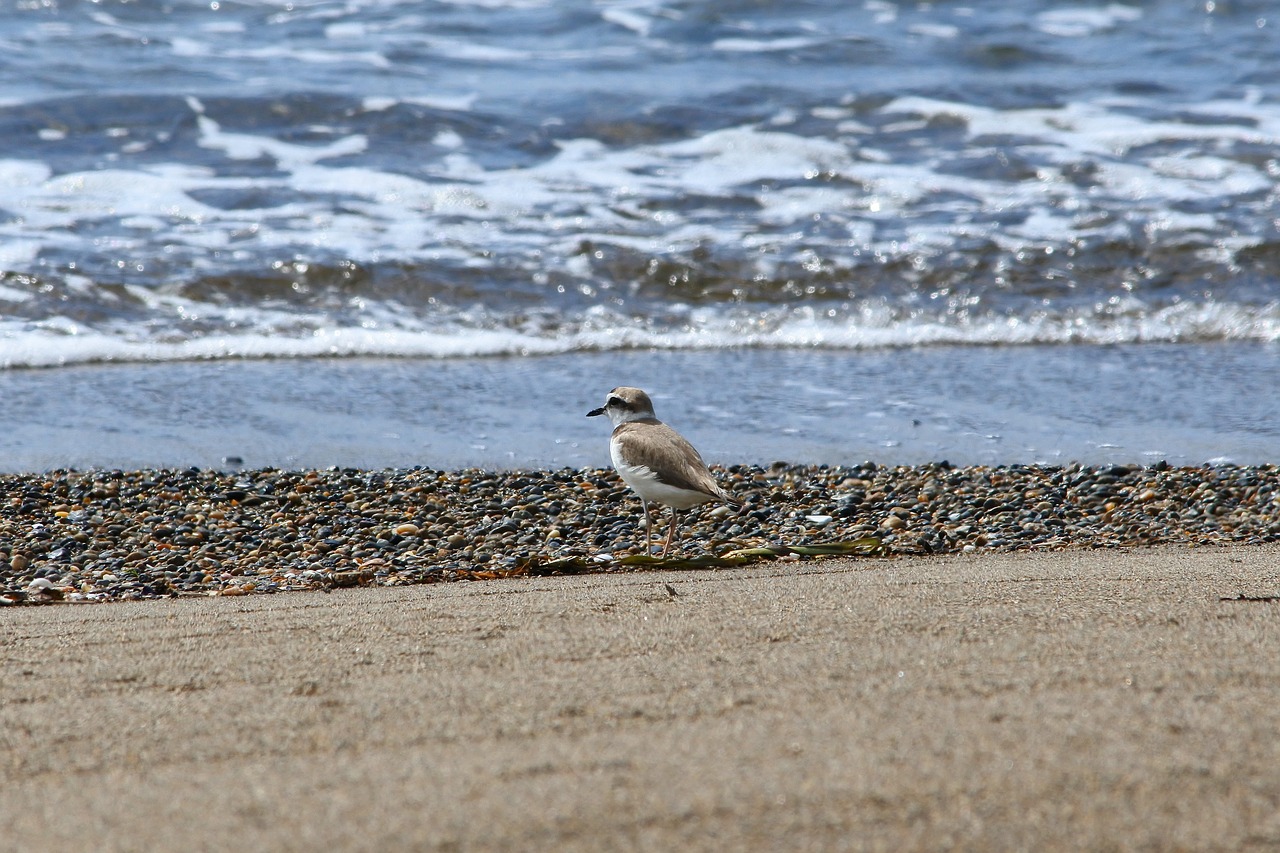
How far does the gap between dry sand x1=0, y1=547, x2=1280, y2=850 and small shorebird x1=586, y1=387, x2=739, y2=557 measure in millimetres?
1064

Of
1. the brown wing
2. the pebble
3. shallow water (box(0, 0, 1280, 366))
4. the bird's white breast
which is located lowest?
the pebble

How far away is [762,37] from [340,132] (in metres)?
6.17

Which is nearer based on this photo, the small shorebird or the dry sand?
the dry sand

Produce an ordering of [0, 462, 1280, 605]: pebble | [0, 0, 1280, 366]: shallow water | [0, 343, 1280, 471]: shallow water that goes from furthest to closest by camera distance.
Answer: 1. [0, 0, 1280, 366]: shallow water
2. [0, 343, 1280, 471]: shallow water
3. [0, 462, 1280, 605]: pebble

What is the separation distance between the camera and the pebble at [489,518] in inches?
182

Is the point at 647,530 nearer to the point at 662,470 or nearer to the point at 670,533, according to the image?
the point at 670,533

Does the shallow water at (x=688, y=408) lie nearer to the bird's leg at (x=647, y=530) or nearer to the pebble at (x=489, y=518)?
the pebble at (x=489, y=518)

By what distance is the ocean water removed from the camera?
7.16 meters

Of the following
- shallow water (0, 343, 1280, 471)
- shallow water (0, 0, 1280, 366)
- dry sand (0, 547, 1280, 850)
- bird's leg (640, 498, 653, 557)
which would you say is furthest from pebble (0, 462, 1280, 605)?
shallow water (0, 0, 1280, 366)

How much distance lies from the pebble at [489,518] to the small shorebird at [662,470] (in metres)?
0.24

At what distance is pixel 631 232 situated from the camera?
1095 cm

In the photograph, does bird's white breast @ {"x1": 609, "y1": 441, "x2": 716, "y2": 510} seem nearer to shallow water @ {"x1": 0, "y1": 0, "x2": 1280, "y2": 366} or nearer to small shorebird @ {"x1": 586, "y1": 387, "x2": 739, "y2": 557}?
small shorebird @ {"x1": 586, "y1": 387, "x2": 739, "y2": 557}

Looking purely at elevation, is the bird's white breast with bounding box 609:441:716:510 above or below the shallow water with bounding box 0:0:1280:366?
below

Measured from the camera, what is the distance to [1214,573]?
12.8 feet
